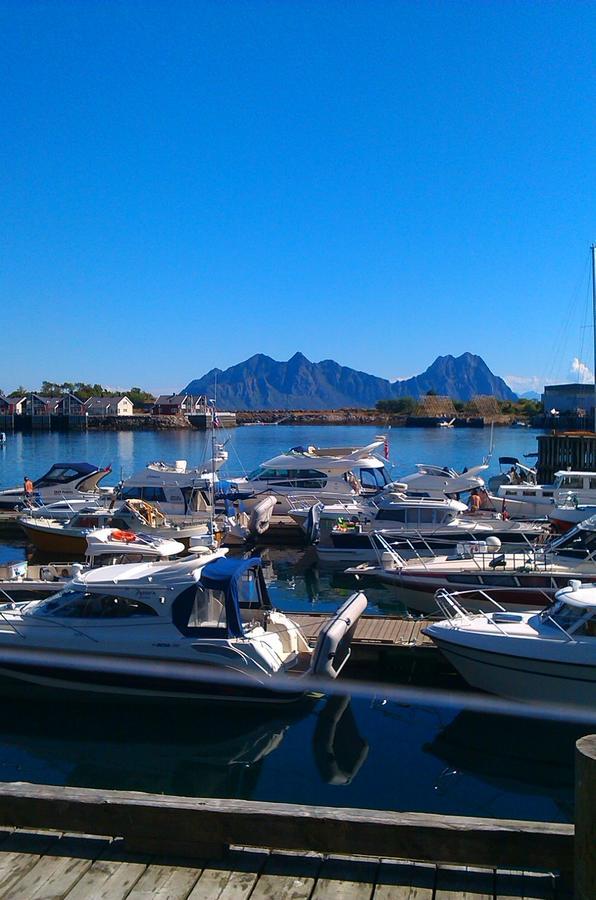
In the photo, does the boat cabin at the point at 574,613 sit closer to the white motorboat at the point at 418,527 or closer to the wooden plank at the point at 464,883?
the wooden plank at the point at 464,883

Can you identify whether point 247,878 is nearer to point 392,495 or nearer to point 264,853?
point 264,853

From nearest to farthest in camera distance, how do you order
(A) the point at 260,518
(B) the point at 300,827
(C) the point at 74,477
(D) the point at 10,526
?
(B) the point at 300,827 → (A) the point at 260,518 → (D) the point at 10,526 → (C) the point at 74,477

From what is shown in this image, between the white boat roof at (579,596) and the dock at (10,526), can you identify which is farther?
the dock at (10,526)

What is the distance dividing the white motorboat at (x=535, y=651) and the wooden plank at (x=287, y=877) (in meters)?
8.41

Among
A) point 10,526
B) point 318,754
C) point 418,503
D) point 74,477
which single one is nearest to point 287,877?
point 318,754

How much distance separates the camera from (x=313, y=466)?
34.5m

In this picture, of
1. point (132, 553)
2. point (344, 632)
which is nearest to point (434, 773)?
point (344, 632)

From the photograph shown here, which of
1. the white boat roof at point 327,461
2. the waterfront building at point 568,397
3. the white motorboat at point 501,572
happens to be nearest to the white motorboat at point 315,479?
the white boat roof at point 327,461

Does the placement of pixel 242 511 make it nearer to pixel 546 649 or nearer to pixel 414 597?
pixel 414 597

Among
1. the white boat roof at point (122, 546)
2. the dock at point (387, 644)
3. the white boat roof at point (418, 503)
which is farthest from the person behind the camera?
the white boat roof at point (418, 503)

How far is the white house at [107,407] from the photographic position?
17412cm

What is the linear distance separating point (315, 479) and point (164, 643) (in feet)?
69.6

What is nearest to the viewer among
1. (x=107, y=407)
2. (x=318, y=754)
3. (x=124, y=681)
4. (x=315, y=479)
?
(x=318, y=754)

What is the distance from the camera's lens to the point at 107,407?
577ft
